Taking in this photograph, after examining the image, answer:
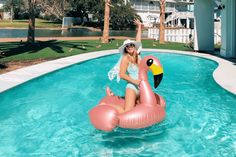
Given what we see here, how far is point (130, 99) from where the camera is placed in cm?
716

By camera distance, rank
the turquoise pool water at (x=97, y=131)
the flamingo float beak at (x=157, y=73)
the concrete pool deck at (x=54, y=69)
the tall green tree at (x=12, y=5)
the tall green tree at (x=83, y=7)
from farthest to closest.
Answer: the tall green tree at (x=12, y=5) → the tall green tree at (x=83, y=7) → the concrete pool deck at (x=54, y=69) → the flamingo float beak at (x=157, y=73) → the turquoise pool water at (x=97, y=131)

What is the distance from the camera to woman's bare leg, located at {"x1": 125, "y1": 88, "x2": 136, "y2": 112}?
7.13m

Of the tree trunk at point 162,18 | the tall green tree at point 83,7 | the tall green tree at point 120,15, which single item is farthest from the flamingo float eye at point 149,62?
the tall green tree at point 83,7

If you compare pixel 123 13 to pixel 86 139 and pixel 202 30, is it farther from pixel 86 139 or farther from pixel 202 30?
pixel 86 139

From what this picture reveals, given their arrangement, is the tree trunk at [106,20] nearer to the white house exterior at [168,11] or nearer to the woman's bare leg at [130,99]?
the woman's bare leg at [130,99]

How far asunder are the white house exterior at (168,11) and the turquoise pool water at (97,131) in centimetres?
4808

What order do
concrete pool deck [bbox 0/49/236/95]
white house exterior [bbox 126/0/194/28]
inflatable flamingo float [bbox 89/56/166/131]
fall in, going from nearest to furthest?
inflatable flamingo float [bbox 89/56/166/131], concrete pool deck [bbox 0/49/236/95], white house exterior [bbox 126/0/194/28]

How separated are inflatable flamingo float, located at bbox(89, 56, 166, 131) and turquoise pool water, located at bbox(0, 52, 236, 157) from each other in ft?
1.05

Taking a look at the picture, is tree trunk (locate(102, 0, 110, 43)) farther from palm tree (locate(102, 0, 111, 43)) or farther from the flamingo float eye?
the flamingo float eye

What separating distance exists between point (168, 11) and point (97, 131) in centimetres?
6665

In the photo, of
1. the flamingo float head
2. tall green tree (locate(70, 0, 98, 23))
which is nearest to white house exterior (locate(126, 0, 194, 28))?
tall green tree (locate(70, 0, 98, 23))

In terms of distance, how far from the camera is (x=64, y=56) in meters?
19.6

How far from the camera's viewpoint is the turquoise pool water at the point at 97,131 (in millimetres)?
6520

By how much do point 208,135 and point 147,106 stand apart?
61.1 inches
